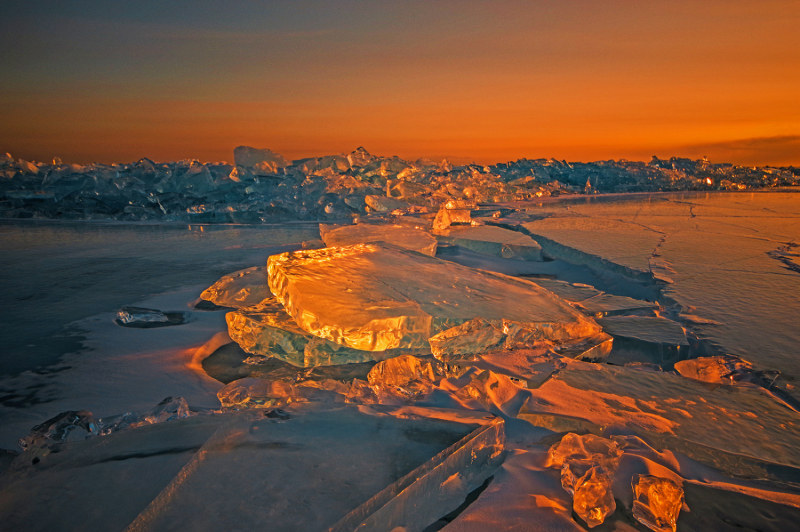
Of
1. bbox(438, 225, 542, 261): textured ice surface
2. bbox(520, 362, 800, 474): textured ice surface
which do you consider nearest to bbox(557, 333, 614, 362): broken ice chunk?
bbox(520, 362, 800, 474): textured ice surface

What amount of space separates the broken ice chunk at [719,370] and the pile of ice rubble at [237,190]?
752 centimetres

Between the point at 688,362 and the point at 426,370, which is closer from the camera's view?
the point at 426,370

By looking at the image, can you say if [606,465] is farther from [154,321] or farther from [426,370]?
[154,321]

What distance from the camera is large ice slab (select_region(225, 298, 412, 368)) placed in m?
1.92

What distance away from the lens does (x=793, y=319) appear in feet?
7.98

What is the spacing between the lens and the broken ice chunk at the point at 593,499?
3.13 ft

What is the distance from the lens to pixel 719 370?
5.99 ft

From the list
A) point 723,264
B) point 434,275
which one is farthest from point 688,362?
point 723,264

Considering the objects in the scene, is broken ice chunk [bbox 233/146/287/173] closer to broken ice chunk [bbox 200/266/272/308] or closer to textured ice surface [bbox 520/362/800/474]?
broken ice chunk [bbox 200/266/272/308]

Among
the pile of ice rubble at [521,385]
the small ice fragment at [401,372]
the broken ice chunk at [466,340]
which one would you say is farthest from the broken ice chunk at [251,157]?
the small ice fragment at [401,372]

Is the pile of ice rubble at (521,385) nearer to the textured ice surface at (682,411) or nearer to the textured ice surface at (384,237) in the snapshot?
the textured ice surface at (682,411)

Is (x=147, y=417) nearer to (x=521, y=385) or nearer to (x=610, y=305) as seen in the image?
(x=521, y=385)

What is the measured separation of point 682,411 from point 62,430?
197 cm

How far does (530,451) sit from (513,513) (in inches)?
12.0
